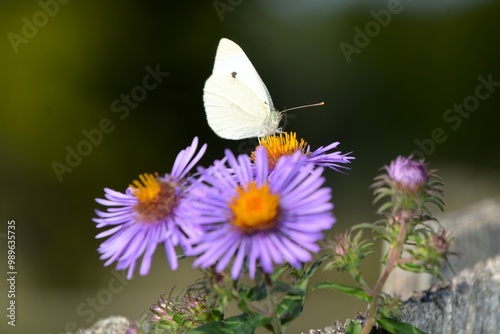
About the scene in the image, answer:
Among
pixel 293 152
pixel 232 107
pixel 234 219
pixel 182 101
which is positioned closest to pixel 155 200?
pixel 234 219

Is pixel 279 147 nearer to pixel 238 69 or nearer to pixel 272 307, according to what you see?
pixel 272 307

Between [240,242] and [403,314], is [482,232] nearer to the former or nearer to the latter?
[403,314]

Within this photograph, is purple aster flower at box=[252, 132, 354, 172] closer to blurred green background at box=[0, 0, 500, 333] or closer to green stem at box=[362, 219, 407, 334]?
green stem at box=[362, 219, 407, 334]

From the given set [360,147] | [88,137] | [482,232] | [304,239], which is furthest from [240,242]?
[360,147]

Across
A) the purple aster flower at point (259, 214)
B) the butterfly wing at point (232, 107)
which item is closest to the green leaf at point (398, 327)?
the purple aster flower at point (259, 214)

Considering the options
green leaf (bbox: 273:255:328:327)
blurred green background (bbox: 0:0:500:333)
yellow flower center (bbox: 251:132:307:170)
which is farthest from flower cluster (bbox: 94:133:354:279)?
blurred green background (bbox: 0:0:500:333)

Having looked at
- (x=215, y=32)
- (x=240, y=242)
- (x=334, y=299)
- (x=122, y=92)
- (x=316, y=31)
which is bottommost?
(x=240, y=242)

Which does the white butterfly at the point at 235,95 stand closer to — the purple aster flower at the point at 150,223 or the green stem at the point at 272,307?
the purple aster flower at the point at 150,223
